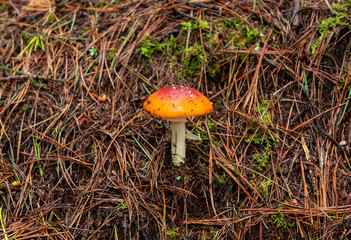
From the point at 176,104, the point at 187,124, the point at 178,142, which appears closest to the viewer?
the point at 176,104

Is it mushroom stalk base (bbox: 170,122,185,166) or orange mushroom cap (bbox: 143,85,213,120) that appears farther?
mushroom stalk base (bbox: 170,122,185,166)

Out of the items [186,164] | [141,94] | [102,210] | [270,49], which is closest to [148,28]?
[141,94]

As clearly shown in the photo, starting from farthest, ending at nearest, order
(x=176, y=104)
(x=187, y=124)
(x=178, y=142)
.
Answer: (x=187, y=124) < (x=178, y=142) < (x=176, y=104)

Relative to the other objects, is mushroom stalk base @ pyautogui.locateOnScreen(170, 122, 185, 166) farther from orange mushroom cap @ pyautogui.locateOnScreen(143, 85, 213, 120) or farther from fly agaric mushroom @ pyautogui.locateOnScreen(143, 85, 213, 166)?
orange mushroom cap @ pyautogui.locateOnScreen(143, 85, 213, 120)

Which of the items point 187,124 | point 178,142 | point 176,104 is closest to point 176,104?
point 176,104

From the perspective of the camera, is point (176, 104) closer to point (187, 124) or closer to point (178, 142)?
point (178, 142)

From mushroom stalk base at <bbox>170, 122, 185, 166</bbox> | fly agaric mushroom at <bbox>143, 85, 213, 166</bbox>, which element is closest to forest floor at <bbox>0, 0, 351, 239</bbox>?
mushroom stalk base at <bbox>170, 122, 185, 166</bbox>

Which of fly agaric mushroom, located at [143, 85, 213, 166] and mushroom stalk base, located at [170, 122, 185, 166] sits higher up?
fly agaric mushroom, located at [143, 85, 213, 166]
